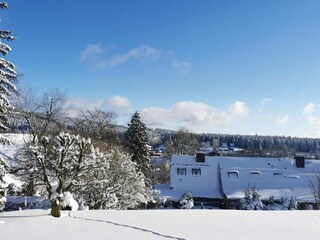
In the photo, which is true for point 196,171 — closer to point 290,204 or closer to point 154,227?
point 290,204

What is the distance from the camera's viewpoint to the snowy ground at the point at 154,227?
41.5 ft

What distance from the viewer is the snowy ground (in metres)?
12.6

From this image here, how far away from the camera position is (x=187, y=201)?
38594 millimetres

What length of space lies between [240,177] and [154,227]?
32867mm

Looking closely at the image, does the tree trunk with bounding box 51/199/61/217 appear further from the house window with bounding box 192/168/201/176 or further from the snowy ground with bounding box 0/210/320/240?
the house window with bounding box 192/168/201/176

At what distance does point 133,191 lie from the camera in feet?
98.1

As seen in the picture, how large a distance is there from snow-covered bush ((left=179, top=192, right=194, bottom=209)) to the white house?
2183 millimetres

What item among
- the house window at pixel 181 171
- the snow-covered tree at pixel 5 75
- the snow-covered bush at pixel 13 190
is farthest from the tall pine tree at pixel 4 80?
the house window at pixel 181 171

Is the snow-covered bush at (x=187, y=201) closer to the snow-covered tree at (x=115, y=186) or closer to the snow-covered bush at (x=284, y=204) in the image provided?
the snow-covered tree at (x=115, y=186)

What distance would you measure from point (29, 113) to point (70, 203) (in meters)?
18.7

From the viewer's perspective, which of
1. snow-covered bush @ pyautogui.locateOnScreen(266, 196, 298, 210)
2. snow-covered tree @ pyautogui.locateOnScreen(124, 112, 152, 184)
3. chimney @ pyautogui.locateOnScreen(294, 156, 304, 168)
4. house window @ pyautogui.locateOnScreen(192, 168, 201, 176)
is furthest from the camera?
chimney @ pyautogui.locateOnScreen(294, 156, 304, 168)

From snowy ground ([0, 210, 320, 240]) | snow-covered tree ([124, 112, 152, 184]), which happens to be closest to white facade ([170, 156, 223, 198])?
snow-covered tree ([124, 112, 152, 184])

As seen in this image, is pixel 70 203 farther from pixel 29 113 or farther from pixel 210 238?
pixel 29 113

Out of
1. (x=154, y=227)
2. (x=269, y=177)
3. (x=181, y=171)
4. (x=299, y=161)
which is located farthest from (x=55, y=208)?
(x=299, y=161)
